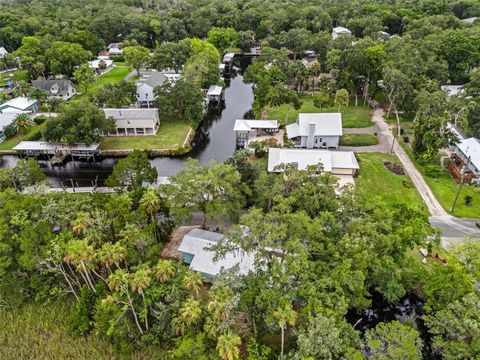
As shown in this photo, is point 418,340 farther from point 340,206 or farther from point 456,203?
point 456,203

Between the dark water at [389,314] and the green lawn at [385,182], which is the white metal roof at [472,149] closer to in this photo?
the green lawn at [385,182]

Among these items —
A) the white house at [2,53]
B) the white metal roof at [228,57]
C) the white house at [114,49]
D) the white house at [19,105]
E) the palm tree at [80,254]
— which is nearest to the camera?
the palm tree at [80,254]

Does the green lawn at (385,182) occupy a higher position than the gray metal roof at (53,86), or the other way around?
A: the gray metal roof at (53,86)

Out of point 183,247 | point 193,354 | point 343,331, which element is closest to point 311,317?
point 343,331

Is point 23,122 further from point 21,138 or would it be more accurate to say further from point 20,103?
point 20,103

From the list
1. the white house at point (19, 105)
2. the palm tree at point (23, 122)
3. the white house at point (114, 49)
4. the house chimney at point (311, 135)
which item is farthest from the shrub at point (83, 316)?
the white house at point (114, 49)
